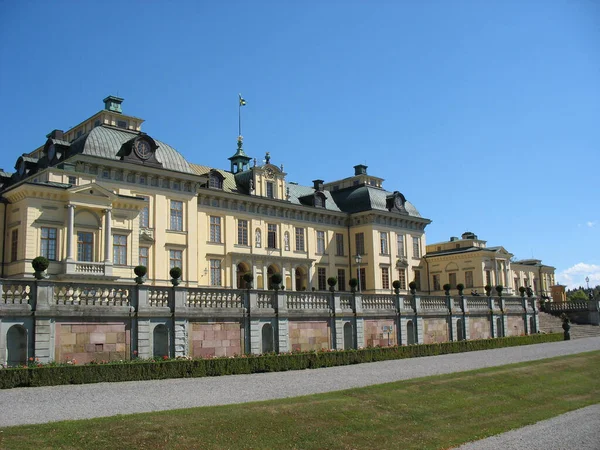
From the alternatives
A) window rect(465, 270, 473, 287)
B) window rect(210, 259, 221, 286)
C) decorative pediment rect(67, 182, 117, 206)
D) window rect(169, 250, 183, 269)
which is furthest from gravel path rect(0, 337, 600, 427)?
window rect(465, 270, 473, 287)

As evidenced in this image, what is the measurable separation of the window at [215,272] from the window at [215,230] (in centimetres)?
163

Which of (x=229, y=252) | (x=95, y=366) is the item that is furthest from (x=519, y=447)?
(x=229, y=252)

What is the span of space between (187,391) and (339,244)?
44866 millimetres

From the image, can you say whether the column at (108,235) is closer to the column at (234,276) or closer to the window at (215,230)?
the window at (215,230)

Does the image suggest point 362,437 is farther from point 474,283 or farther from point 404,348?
point 474,283

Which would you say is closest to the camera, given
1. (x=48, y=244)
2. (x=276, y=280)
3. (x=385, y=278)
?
(x=276, y=280)

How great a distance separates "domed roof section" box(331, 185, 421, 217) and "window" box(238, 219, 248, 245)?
Answer: 14.6m

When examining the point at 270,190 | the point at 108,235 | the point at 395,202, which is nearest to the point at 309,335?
the point at 108,235

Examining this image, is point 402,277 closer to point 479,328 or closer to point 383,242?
point 383,242

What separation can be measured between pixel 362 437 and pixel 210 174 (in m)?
38.1

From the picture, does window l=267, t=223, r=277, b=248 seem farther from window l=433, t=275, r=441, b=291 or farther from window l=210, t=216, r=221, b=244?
window l=433, t=275, r=441, b=291

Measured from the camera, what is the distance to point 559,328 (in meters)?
57.7

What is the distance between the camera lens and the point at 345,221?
65.4 m

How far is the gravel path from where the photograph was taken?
16.2m
